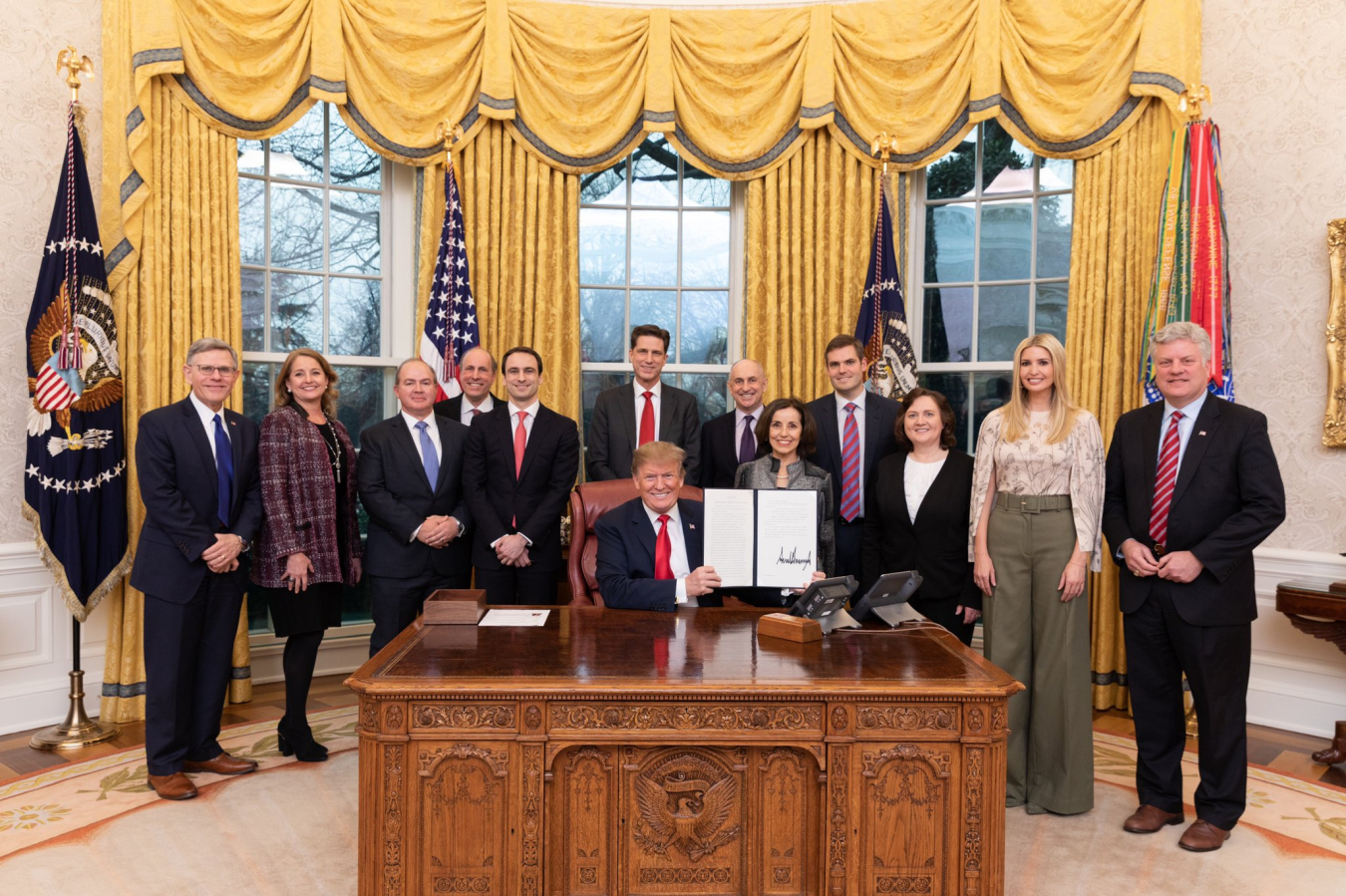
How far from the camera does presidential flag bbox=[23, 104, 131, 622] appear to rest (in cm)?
416

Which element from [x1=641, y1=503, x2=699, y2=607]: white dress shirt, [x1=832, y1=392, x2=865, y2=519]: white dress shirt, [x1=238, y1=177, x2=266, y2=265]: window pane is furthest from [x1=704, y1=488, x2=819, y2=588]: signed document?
[x1=238, y1=177, x2=266, y2=265]: window pane

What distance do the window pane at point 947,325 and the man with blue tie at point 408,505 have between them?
3105mm

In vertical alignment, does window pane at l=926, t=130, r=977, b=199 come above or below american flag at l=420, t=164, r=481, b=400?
above

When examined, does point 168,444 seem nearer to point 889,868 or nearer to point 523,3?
point 889,868

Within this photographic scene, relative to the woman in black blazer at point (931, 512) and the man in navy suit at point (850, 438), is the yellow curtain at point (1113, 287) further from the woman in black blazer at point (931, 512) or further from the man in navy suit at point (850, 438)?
the woman in black blazer at point (931, 512)

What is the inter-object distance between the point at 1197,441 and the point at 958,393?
2.54 m

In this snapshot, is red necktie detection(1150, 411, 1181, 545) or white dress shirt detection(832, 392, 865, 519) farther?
white dress shirt detection(832, 392, 865, 519)

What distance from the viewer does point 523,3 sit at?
529 centimetres

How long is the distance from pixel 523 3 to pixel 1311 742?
5.48 m

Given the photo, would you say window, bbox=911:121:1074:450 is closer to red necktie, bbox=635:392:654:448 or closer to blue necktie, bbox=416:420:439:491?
red necktie, bbox=635:392:654:448

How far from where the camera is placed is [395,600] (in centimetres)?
396

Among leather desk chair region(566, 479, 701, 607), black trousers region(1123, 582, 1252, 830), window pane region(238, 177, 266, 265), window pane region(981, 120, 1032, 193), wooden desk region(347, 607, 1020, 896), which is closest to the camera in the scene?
wooden desk region(347, 607, 1020, 896)

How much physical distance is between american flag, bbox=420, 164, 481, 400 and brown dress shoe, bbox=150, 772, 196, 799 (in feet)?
7.23

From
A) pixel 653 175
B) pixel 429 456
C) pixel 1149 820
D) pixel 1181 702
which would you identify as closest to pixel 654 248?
pixel 653 175
